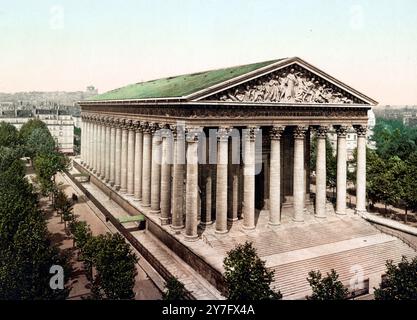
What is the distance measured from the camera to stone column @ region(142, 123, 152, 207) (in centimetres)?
4266

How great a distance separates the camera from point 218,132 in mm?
34094

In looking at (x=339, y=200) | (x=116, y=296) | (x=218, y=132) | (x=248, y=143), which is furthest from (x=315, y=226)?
(x=116, y=296)

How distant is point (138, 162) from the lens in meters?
46.4

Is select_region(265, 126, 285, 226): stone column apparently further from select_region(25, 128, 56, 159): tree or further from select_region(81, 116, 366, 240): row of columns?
select_region(25, 128, 56, 159): tree

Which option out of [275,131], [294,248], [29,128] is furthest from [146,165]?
[29,128]

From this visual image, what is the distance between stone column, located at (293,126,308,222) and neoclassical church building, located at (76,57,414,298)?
0.10 meters

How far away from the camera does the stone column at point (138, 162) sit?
4503 centimetres

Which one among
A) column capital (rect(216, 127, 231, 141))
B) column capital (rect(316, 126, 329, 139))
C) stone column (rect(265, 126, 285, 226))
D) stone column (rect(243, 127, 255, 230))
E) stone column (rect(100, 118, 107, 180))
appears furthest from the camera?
stone column (rect(100, 118, 107, 180))

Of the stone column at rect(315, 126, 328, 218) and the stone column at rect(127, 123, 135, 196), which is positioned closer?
the stone column at rect(315, 126, 328, 218)

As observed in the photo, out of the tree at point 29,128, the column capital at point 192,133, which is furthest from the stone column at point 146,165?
the tree at point 29,128

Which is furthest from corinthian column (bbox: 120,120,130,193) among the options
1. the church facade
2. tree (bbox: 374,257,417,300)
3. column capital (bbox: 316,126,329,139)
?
tree (bbox: 374,257,417,300)

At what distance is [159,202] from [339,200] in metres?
18.9

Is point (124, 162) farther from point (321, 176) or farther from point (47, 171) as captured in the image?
point (321, 176)

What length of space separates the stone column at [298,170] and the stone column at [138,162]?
17.0 meters
